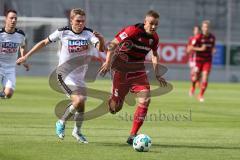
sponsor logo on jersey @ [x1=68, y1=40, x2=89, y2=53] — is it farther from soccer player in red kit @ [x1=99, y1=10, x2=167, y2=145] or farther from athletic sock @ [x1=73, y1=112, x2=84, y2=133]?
athletic sock @ [x1=73, y1=112, x2=84, y2=133]

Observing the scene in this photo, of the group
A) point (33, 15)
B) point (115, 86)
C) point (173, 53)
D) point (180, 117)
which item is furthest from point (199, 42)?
point (33, 15)

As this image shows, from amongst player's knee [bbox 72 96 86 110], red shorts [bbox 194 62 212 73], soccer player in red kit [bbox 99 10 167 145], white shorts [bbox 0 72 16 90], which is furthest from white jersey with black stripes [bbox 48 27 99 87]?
red shorts [bbox 194 62 212 73]

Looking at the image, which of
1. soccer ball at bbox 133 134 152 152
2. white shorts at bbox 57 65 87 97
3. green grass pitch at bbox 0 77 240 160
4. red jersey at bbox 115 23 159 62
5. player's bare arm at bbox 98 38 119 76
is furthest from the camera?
white shorts at bbox 57 65 87 97

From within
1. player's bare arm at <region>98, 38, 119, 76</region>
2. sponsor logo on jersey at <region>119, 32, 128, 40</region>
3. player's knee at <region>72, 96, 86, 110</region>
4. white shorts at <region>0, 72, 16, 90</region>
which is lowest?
white shorts at <region>0, 72, 16, 90</region>

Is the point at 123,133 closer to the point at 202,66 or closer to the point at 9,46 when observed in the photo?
the point at 9,46

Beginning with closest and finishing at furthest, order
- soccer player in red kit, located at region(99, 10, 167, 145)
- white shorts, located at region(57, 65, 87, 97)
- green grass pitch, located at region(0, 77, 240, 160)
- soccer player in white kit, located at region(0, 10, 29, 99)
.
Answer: green grass pitch, located at region(0, 77, 240, 160), soccer player in red kit, located at region(99, 10, 167, 145), white shorts, located at region(57, 65, 87, 97), soccer player in white kit, located at region(0, 10, 29, 99)

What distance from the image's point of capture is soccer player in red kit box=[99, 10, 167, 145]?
452 inches

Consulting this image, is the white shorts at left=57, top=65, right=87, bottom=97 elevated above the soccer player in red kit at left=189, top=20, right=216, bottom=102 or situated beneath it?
elevated above

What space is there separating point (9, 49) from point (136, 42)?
144 inches

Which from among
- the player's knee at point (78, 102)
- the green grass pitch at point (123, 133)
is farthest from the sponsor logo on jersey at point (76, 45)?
the green grass pitch at point (123, 133)

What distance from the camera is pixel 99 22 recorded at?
42281 millimetres

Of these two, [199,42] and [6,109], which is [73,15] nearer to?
[6,109]

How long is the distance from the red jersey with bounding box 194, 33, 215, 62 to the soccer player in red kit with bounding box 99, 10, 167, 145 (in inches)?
472

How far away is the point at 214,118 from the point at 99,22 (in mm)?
25885
